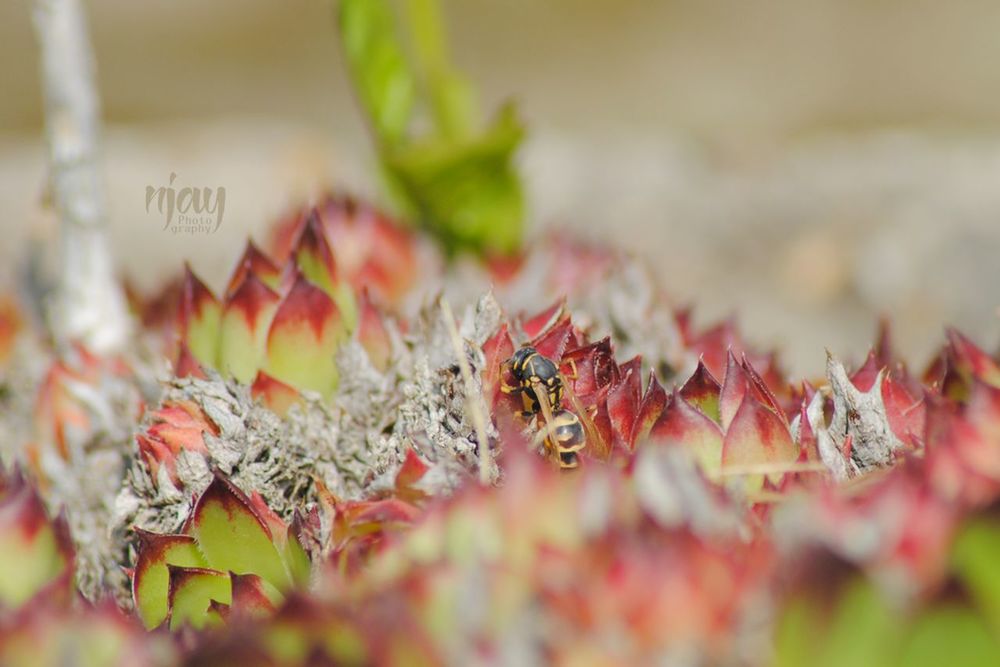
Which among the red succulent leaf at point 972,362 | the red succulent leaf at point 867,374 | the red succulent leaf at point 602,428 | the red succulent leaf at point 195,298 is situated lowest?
the red succulent leaf at point 195,298


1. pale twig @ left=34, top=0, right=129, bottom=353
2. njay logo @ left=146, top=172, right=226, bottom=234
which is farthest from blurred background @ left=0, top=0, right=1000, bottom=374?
njay logo @ left=146, top=172, right=226, bottom=234

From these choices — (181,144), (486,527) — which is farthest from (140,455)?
(181,144)

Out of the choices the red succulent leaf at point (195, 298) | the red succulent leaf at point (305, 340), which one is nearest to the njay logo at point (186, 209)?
the red succulent leaf at point (195, 298)

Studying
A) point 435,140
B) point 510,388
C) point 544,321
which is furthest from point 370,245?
point 510,388

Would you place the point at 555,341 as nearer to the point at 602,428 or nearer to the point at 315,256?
the point at 602,428

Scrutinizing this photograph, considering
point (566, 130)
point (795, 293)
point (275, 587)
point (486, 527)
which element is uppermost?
point (486, 527)

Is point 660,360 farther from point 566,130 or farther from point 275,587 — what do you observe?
point 566,130

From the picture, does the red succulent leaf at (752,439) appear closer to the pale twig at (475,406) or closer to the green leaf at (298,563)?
the pale twig at (475,406)
